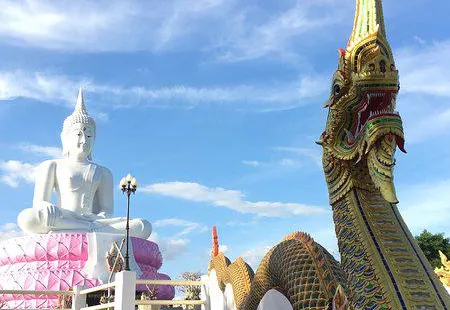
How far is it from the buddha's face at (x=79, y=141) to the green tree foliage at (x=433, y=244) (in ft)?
50.2

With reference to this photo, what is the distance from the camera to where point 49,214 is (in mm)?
18922

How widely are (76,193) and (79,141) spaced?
214 cm

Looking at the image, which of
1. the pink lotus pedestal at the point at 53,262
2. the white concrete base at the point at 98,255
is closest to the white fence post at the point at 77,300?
the pink lotus pedestal at the point at 53,262

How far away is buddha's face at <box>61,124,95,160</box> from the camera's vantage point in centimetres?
2156

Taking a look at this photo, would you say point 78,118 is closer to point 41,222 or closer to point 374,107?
point 41,222

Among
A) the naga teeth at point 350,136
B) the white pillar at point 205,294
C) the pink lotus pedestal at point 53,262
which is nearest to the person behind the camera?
the naga teeth at point 350,136

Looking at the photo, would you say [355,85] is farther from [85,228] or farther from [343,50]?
[85,228]

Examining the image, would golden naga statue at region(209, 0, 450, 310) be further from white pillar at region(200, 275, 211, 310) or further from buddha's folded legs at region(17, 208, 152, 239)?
buddha's folded legs at region(17, 208, 152, 239)

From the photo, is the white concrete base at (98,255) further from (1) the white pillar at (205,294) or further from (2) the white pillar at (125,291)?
(2) the white pillar at (125,291)

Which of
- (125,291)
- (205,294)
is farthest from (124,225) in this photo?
(125,291)

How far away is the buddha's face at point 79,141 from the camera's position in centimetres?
2156

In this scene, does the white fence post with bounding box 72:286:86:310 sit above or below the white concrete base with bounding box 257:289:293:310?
above

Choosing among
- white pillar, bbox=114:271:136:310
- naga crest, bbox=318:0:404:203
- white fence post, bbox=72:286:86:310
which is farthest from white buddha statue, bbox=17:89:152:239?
naga crest, bbox=318:0:404:203

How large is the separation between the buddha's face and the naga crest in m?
17.5
